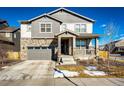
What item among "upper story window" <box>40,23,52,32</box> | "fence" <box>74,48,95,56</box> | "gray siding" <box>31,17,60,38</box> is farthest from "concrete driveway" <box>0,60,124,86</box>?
"upper story window" <box>40,23,52,32</box>

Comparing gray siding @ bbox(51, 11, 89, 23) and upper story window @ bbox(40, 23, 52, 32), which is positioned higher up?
gray siding @ bbox(51, 11, 89, 23)

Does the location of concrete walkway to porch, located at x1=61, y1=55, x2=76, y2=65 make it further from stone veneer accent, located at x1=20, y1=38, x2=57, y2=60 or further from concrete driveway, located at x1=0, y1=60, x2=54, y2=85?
concrete driveway, located at x1=0, y1=60, x2=54, y2=85

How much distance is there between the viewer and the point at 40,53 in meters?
27.0

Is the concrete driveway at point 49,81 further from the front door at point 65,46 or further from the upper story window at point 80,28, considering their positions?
the upper story window at point 80,28

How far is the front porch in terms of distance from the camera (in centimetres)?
2362

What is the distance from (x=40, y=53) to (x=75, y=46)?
5617 millimetres

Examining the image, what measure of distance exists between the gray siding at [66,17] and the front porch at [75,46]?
2959 mm

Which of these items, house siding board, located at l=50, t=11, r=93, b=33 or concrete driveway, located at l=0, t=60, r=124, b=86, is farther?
house siding board, located at l=50, t=11, r=93, b=33

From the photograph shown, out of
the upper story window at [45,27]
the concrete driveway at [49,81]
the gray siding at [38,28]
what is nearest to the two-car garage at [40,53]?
the gray siding at [38,28]

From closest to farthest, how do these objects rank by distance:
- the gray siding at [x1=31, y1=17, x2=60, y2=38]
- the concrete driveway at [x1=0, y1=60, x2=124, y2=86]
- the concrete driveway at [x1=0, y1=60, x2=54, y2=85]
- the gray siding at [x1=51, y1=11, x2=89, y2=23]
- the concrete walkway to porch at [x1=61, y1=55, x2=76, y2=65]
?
the concrete driveway at [x1=0, y1=60, x2=124, y2=86], the concrete driveway at [x1=0, y1=60, x2=54, y2=85], the concrete walkway to porch at [x1=61, y1=55, x2=76, y2=65], the gray siding at [x1=31, y1=17, x2=60, y2=38], the gray siding at [x1=51, y1=11, x2=89, y2=23]

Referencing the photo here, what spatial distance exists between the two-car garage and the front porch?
2.35m

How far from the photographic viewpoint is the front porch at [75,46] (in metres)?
23.6

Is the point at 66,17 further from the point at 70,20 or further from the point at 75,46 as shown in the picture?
the point at 75,46

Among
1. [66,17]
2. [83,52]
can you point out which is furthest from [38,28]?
[83,52]
